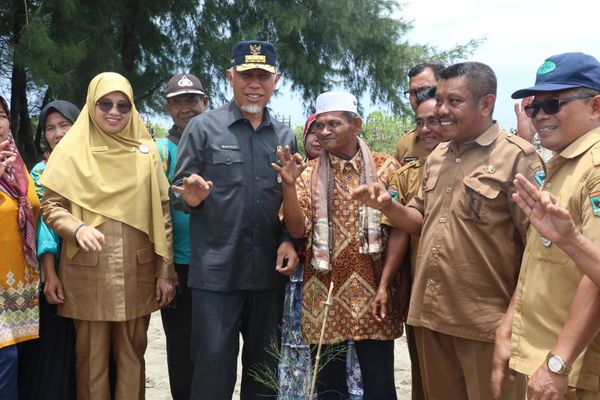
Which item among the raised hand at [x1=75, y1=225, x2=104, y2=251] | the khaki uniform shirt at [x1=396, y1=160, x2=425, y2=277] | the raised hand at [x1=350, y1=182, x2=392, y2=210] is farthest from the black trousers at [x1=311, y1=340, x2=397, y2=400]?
the raised hand at [x1=75, y1=225, x2=104, y2=251]

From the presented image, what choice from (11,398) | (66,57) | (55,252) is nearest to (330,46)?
(66,57)

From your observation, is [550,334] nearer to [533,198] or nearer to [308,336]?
[533,198]

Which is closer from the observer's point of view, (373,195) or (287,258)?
(373,195)

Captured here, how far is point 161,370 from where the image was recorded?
5109mm

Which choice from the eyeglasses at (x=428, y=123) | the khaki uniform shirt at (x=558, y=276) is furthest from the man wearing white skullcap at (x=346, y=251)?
the khaki uniform shirt at (x=558, y=276)

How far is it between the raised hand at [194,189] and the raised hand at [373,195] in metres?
0.75

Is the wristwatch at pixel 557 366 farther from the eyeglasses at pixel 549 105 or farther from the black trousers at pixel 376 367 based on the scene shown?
the black trousers at pixel 376 367

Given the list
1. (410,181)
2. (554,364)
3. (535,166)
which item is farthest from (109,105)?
(554,364)

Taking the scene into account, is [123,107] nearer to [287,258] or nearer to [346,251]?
[287,258]

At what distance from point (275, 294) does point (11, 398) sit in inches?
57.8

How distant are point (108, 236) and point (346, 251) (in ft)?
4.28

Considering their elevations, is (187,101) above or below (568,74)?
above

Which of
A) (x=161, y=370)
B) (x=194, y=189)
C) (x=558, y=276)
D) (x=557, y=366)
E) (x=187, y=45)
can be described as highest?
(x=187, y=45)

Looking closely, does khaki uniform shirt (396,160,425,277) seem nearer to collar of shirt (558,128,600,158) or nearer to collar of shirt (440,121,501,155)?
collar of shirt (440,121,501,155)
